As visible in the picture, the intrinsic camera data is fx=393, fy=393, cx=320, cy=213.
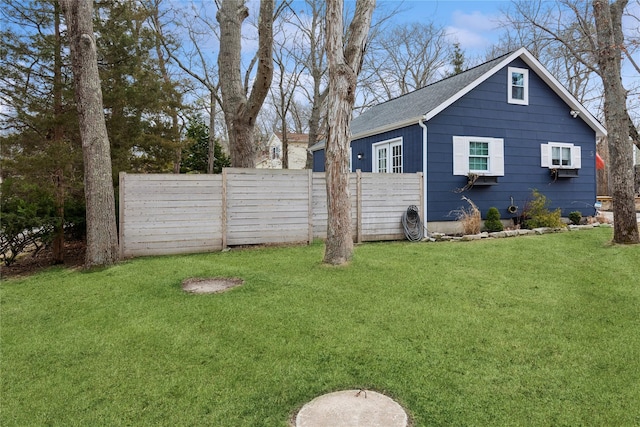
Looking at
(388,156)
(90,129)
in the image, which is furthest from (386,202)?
(90,129)

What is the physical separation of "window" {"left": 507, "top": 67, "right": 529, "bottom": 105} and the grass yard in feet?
21.7

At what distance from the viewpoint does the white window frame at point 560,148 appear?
11.4 metres

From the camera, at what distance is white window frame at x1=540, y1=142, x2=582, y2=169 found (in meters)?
11.4

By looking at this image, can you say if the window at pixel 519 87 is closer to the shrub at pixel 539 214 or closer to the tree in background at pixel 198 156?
the shrub at pixel 539 214

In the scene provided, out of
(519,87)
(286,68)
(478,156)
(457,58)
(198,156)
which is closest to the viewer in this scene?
(478,156)

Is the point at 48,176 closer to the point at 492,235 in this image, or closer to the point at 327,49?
the point at 327,49

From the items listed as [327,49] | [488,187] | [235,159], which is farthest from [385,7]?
[327,49]

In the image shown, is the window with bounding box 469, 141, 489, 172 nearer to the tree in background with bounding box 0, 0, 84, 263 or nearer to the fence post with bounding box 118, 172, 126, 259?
the fence post with bounding box 118, 172, 126, 259

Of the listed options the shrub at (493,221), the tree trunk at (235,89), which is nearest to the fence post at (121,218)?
the tree trunk at (235,89)

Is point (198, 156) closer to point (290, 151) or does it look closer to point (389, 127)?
point (290, 151)

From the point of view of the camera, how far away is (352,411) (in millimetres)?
2295

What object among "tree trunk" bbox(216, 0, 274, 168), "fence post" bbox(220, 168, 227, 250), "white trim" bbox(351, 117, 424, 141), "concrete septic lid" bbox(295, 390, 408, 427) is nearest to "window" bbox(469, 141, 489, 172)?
"white trim" bbox(351, 117, 424, 141)

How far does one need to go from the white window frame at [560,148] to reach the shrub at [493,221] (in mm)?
2759

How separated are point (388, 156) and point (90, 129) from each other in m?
7.77
